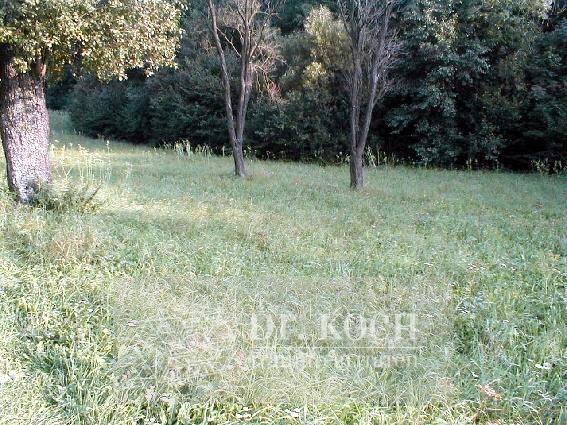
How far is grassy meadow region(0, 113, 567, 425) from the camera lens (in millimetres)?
2877

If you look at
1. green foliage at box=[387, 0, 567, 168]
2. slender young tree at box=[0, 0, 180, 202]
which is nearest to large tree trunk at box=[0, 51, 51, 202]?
slender young tree at box=[0, 0, 180, 202]

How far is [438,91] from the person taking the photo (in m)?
14.6

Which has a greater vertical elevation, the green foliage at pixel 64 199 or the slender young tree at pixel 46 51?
the slender young tree at pixel 46 51

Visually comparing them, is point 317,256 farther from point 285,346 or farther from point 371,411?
point 371,411

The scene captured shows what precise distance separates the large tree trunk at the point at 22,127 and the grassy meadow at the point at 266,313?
0.33m

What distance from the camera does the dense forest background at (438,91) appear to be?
14.2m

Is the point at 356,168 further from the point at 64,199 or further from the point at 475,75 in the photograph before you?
the point at 475,75

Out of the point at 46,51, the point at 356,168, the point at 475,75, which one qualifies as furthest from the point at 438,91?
the point at 46,51

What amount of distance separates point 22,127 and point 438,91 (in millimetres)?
11438

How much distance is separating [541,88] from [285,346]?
13118 mm

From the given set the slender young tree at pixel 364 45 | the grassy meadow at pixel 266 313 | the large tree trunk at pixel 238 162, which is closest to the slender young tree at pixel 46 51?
the grassy meadow at pixel 266 313

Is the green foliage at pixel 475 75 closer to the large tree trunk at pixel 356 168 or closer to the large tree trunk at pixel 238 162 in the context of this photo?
the large tree trunk at pixel 356 168

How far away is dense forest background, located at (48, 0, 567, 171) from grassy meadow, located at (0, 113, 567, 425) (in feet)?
27.6

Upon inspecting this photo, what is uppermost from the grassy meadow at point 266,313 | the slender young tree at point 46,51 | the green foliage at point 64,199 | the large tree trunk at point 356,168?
the slender young tree at point 46,51
